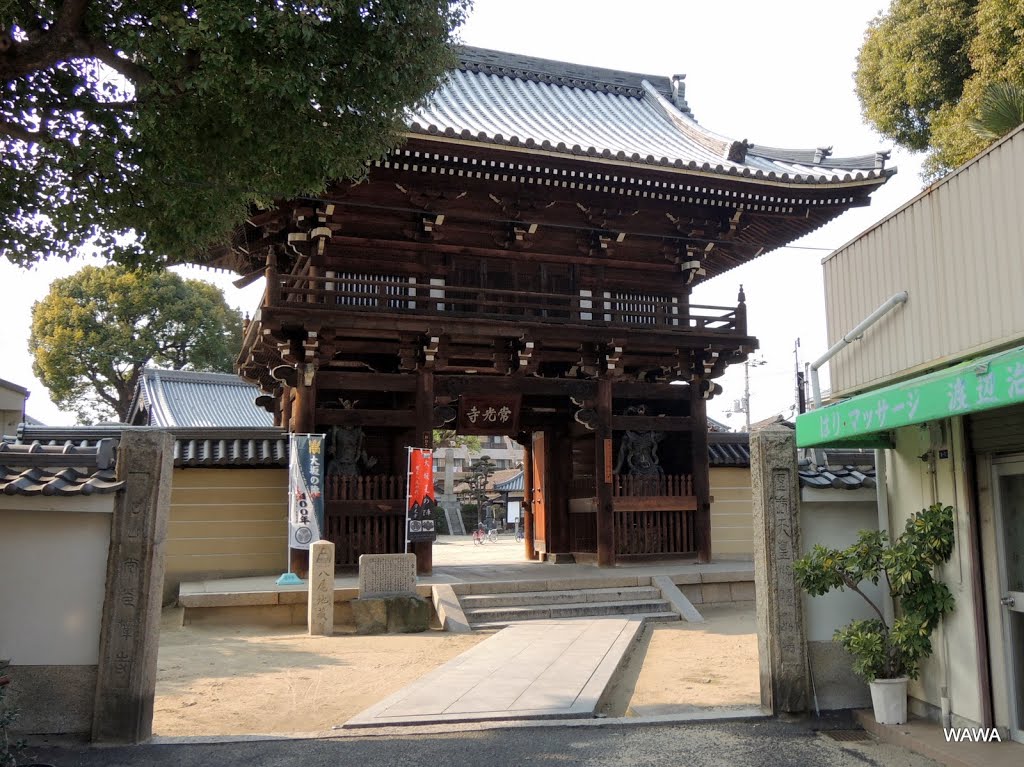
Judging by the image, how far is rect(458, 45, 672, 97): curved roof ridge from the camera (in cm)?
2031

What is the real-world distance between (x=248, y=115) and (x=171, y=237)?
1.51 metres

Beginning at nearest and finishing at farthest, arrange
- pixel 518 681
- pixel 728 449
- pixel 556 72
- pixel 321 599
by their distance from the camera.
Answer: pixel 518 681 < pixel 321 599 < pixel 728 449 < pixel 556 72

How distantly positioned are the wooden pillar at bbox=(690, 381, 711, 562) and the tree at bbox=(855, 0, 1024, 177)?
6.21 metres

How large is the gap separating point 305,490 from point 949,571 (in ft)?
32.5

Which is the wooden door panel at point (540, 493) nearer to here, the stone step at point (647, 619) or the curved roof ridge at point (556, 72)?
the stone step at point (647, 619)

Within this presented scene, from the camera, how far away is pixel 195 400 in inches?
1202

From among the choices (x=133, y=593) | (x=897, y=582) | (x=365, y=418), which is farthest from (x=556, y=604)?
(x=133, y=593)

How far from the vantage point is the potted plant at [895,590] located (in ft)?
18.9

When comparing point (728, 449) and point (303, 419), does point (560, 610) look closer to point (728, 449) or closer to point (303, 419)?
point (303, 419)

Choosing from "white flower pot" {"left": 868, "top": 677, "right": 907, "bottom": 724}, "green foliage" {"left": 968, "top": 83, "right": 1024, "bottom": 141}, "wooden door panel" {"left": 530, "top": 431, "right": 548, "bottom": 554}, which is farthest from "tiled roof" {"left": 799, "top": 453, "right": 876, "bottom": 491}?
"wooden door panel" {"left": 530, "top": 431, "right": 548, "bottom": 554}

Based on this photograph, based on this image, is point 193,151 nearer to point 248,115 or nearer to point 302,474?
point 248,115

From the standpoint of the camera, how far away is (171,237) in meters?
7.82

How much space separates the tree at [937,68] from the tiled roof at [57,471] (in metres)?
12.3

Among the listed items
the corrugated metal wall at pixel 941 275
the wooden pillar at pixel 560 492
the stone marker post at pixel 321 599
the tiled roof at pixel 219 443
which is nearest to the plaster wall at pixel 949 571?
the corrugated metal wall at pixel 941 275
